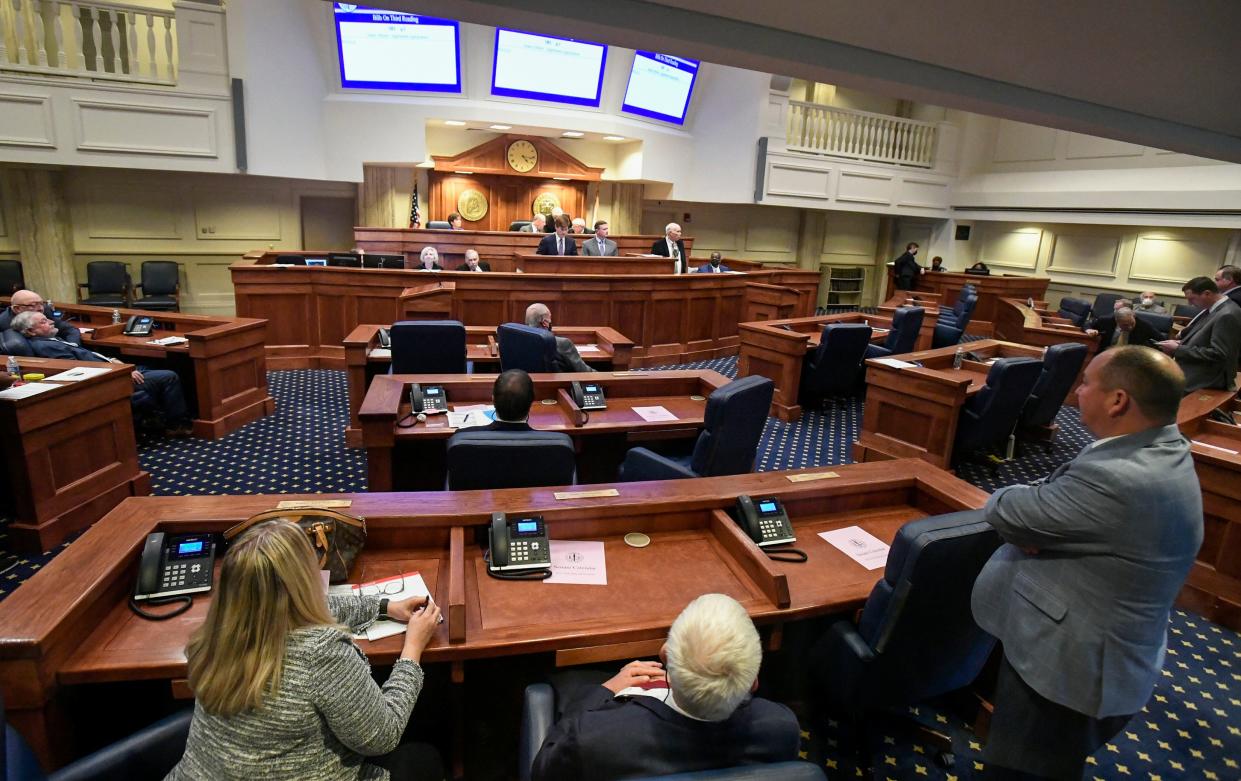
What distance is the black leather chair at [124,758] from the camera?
4.31 ft

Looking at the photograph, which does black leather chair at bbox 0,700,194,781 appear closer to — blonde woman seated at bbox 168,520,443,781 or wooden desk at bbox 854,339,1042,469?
blonde woman seated at bbox 168,520,443,781

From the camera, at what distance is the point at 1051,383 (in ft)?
17.0

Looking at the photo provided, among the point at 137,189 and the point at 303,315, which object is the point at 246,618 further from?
the point at 137,189

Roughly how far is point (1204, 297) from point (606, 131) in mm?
8082

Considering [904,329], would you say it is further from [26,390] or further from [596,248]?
[26,390]

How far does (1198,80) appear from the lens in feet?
Answer: 3.22

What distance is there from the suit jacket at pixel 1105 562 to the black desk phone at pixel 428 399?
9.02 ft

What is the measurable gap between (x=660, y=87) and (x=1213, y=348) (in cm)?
853

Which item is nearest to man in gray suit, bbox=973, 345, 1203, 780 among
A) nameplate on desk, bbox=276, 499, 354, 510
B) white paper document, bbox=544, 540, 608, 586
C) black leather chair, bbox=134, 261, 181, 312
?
white paper document, bbox=544, 540, 608, 586

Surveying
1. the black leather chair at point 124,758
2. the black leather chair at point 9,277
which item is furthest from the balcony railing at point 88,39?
the black leather chair at point 124,758

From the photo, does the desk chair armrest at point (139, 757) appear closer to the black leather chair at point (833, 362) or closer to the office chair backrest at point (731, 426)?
the office chair backrest at point (731, 426)

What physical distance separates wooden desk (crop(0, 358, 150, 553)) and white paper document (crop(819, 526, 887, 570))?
3730mm

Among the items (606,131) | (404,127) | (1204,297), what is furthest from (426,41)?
(1204,297)

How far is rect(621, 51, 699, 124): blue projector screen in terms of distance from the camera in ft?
33.8
